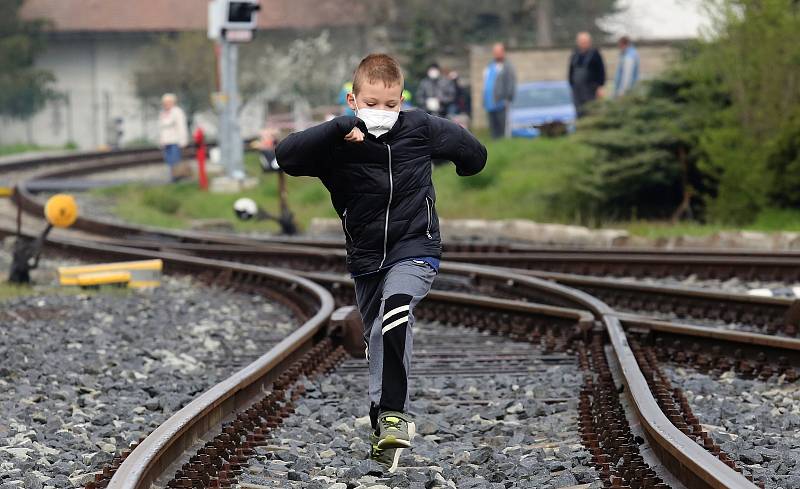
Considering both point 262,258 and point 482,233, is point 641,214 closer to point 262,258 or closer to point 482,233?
point 482,233

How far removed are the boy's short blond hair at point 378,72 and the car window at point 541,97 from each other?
23.2 metres

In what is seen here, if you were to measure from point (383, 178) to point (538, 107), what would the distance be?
2317 cm

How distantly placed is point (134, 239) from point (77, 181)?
9.94m

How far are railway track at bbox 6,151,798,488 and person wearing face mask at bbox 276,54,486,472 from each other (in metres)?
Answer: 0.66

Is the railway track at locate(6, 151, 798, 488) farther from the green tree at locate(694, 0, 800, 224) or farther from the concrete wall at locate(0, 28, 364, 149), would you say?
the concrete wall at locate(0, 28, 364, 149)

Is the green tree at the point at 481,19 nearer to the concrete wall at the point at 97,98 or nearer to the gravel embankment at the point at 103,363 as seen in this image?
the concrete wall at the point at 97,98

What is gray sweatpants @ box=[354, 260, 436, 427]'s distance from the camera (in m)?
5.38

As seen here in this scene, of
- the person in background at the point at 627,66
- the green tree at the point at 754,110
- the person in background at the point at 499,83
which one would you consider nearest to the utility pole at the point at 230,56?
the person in background at the point at 499,83

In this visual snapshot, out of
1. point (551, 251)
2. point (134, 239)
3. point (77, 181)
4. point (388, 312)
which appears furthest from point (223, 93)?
point (388, 312)

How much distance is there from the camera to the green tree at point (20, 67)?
1875 inches

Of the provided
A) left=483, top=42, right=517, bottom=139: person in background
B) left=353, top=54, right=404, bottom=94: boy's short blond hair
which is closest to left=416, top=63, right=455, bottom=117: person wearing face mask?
left=483, top=42, right=517, bottom=139: person in background

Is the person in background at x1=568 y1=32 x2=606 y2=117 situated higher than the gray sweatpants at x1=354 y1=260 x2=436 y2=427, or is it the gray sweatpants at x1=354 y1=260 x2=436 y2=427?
the person in background at x1=568 y1=32 x2=606 y2=117

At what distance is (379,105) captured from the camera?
5223 millimetres

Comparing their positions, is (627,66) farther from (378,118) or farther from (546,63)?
(378,118)
